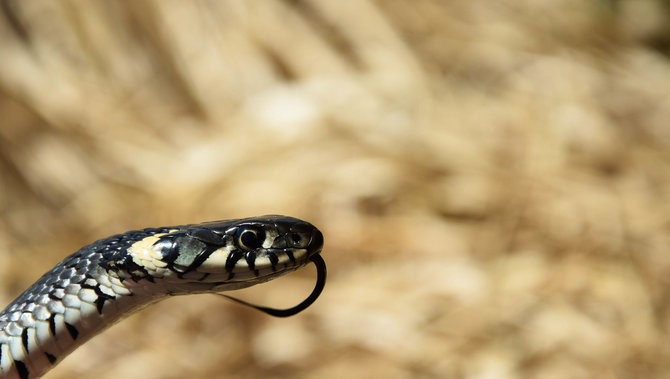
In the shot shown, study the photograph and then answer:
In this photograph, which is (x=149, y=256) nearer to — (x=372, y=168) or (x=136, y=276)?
(x=136, y=276)

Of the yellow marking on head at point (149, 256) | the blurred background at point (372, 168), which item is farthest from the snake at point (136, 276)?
the blurred background at point (372, 168)

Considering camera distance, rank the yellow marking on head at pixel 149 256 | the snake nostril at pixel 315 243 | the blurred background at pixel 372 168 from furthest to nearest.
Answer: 1. the blurred background at pixel 372 168
2. the snake nostril at pixel 315 243
3. the yellow marking on head at pixel 149 256

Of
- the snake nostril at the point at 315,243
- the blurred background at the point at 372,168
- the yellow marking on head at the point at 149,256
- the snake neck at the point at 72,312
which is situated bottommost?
the snake neck at the point at 72,312

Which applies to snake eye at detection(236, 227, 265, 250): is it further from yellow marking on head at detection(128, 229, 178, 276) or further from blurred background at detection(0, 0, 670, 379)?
blurred background at detection(0, 0, 670, 379)

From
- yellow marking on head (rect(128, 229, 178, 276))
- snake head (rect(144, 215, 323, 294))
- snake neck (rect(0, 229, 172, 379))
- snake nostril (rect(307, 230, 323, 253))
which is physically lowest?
snake neck (rect(0, 229, 172, 379))

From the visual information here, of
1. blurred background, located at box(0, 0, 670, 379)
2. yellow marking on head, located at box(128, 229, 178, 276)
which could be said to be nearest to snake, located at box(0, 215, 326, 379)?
yellow marking on head, located at box(128, 229, 178, 276)

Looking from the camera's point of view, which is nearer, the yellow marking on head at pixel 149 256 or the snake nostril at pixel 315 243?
the yellow marking on head at pixel 149 256

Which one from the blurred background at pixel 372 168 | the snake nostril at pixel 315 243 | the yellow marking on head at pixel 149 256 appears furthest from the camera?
the blurred background at pixel 372 168

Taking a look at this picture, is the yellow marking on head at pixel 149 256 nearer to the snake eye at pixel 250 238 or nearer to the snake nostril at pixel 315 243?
the snake eye at pixel 250 238
